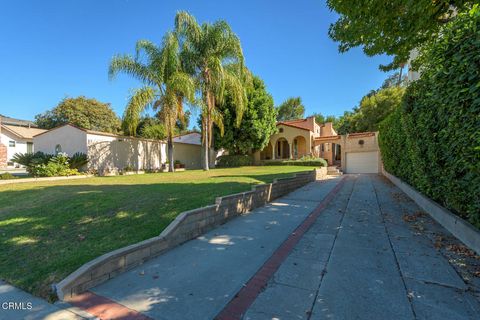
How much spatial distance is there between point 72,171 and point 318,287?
15.5 metres

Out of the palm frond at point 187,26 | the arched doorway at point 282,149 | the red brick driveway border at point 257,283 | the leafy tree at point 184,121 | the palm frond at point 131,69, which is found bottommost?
the red brick driveway border at point 257,283

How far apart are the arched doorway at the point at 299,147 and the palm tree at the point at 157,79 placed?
16.9 metres

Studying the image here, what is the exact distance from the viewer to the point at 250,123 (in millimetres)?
22062

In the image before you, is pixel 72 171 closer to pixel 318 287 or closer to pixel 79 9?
pixel 79 9

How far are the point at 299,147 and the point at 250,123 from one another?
9698 millimetres

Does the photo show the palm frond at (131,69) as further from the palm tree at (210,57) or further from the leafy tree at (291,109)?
the leafy tree at (291,109)

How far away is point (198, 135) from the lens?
28.5m

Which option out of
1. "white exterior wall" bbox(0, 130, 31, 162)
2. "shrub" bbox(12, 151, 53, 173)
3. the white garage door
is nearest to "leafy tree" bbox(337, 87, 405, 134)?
the white garage door

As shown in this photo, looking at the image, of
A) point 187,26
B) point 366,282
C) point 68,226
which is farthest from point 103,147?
point 366,282

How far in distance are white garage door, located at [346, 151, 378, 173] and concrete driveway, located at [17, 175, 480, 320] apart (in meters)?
19.9

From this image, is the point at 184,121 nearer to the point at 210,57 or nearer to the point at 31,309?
the point at 210,57

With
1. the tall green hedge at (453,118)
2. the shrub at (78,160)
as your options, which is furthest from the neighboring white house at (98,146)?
the tall green hedge at (453,118)

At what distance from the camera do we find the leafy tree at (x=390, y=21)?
14.0 ft

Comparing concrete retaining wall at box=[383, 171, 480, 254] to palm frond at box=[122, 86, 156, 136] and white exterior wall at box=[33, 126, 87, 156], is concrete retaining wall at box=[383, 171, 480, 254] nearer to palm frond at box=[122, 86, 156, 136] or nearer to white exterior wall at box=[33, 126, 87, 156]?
palm frond at box=[122, 86, 156, 136]
